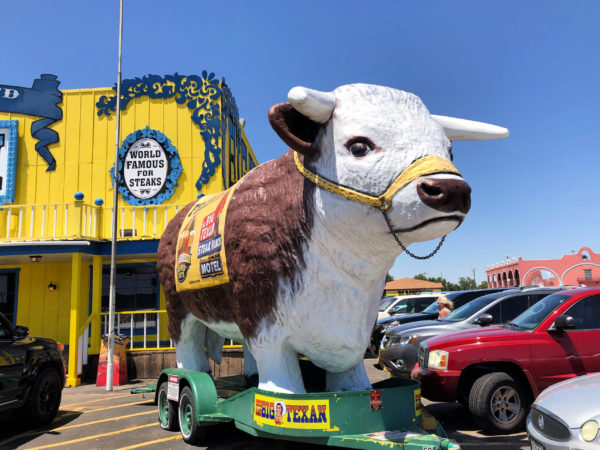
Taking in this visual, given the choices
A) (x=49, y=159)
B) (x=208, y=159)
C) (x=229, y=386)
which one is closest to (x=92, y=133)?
(x=49, y=159)

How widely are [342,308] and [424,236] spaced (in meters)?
0.84

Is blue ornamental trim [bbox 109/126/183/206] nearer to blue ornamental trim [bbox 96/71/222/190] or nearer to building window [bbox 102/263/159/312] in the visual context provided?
blue ornamental trim [bbox 96/71/222/190]

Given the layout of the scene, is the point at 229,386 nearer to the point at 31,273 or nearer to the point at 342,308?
the point at 342,308

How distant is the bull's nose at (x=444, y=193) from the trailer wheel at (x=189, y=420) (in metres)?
2.77

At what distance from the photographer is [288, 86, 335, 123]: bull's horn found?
301 cm

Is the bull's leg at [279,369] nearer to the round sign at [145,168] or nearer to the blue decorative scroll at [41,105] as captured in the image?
the round sign at [145,168]

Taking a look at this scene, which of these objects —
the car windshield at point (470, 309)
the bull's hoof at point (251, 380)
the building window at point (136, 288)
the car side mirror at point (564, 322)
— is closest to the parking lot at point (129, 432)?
the bull's hoof at point (251, 380)

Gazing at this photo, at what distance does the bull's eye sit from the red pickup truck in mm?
3035

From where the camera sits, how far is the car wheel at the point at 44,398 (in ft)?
19.3

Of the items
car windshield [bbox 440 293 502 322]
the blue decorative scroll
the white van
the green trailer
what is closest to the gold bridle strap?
the green trailer

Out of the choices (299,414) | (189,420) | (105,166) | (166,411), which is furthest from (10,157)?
(299,414)

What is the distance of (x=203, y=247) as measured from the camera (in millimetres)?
4301

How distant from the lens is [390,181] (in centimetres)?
286

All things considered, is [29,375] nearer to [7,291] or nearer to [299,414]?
[299,414]
